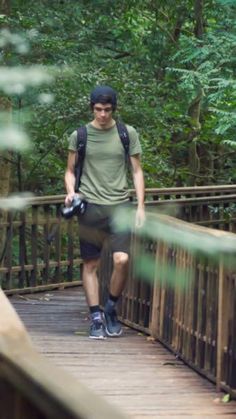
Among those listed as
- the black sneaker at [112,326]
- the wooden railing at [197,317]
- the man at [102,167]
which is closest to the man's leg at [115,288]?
the black sneaker at [112,326]

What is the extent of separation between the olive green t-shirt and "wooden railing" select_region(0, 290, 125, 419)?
4740 mm

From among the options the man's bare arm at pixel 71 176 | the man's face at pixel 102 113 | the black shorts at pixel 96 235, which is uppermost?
the man's face at pixel 102 113

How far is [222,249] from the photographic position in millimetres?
1817

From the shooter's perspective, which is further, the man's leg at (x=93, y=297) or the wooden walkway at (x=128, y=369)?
the man's leg at (x=93, y=297)

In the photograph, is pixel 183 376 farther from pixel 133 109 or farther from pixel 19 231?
pixel 133 109

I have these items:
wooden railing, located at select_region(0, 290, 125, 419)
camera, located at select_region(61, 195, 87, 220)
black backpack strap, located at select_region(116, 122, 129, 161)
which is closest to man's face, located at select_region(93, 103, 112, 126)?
black backpack strap, located at select_region(116, 122, 129, 161)

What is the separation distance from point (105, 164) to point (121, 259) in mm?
703

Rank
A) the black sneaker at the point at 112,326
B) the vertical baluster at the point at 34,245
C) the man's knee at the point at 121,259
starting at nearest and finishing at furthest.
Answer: the man's knee at the point at 121,259 < the black sneaker at the point at 112,326 < the vertical baluster at the point at 34,245

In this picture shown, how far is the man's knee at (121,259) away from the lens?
7180 mm

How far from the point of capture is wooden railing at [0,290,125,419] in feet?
4.67

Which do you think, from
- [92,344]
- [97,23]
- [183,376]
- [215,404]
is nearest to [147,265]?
[215,404]

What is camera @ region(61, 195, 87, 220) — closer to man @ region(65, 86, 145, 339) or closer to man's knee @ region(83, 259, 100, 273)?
man @ region(65, 86, 145, 339)

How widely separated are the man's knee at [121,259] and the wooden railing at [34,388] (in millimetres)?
4994

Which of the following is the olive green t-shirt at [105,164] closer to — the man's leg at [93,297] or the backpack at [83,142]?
the backpack at [83,142]
